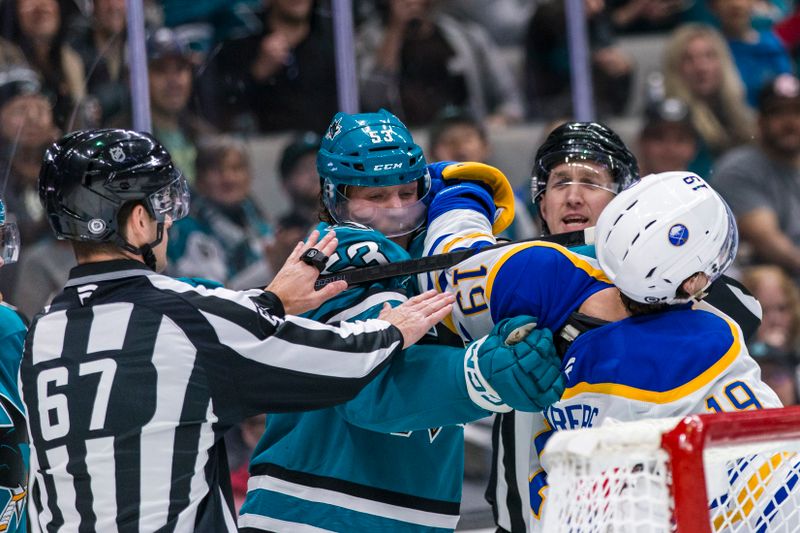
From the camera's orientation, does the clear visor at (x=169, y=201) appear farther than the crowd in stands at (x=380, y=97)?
No

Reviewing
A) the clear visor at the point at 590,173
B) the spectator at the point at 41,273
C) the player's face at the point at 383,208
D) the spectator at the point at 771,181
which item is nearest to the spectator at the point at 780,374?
the spectator at the point at 771,181

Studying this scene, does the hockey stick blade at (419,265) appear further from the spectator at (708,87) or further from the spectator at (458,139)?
the spectator at (708,87)

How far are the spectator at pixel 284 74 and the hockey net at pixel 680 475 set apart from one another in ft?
9.86

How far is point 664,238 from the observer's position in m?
1.92

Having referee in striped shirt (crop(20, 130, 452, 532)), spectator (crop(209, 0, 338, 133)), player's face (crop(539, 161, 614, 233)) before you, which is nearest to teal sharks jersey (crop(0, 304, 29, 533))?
referee in striped shirt (crop(20, 130, 452, 532))

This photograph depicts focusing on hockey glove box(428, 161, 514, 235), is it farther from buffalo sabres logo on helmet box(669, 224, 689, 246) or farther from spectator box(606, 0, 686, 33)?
spectator box(606, 0, 686, 33)

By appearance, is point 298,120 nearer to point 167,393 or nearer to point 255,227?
point 255,227

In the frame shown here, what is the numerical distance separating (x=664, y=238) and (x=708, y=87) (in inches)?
155

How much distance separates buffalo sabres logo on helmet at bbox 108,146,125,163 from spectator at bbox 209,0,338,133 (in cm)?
253

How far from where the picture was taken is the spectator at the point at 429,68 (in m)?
4.75

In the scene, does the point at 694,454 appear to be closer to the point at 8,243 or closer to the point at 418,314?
the point at 418,314

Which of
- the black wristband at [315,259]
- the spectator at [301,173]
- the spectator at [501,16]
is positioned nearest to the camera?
the black wristband at [315,259]

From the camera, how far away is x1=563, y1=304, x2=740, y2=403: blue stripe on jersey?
192 centimetres

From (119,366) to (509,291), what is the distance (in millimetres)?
684
